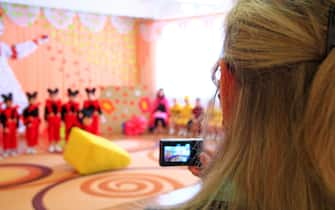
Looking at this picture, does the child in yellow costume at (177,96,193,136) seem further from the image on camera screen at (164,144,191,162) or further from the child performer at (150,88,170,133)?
the image on camera screen at (164,144,191,162)

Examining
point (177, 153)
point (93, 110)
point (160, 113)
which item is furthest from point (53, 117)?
point (177, 153)

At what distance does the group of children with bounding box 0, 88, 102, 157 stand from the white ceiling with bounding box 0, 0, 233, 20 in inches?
52.0

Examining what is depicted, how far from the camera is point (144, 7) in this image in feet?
19.7

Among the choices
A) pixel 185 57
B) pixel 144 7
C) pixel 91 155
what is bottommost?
pixel 91 155

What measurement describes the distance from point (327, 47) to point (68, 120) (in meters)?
4.45

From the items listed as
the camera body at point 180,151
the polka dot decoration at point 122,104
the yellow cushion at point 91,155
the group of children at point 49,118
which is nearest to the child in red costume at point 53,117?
the group of children at point 49,118

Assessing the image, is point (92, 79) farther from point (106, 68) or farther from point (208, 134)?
point (208, 134)

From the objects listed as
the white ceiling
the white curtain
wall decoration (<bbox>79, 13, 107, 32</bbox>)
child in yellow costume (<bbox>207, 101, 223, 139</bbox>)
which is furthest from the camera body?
wall decoration (<bbox>79, 13, 107, 32</bbox>)

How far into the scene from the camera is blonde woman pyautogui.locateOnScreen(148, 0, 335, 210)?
37cm

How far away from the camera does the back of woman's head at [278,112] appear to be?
37 centimetres

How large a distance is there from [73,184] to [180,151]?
253 cm

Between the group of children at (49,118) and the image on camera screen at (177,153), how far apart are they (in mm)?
3753

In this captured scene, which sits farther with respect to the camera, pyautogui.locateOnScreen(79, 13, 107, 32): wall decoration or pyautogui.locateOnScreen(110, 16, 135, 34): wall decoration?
pyautogui.locateOnScreen(110, 16, 135, 34): wall decoration

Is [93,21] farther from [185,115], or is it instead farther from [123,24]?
[185,115]
